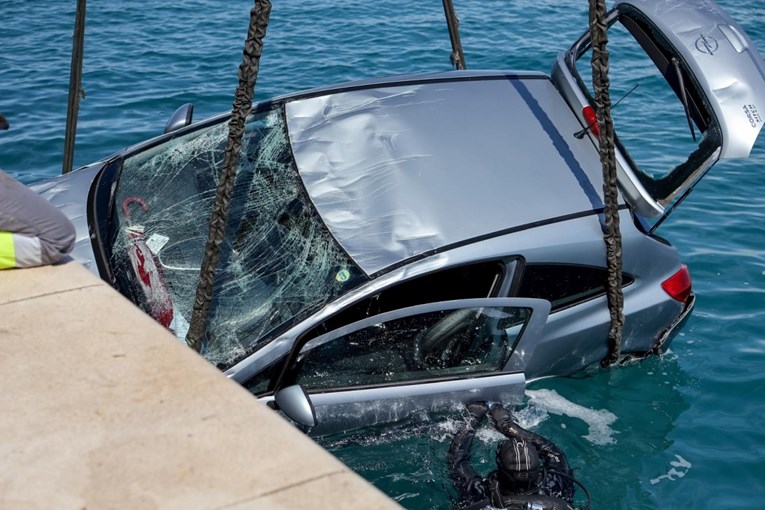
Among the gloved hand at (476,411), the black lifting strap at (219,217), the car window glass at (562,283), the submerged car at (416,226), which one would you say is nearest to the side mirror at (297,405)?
the submerged car at (416,226)

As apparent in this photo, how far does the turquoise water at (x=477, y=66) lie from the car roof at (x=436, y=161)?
1.07 metres

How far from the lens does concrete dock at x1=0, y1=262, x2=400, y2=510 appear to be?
285 cm

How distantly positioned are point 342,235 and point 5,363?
202 cm

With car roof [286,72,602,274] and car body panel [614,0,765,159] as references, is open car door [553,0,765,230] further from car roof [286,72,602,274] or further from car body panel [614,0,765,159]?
car roof [286,72,602,274]

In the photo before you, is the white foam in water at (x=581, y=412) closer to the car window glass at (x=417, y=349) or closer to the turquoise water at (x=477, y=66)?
the turquoise water at (x=477, y=66)

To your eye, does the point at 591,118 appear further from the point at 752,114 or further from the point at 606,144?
the point at 752,114

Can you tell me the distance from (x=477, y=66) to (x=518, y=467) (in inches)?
365

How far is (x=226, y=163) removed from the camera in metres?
4.76

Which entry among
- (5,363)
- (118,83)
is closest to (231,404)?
(5,363)

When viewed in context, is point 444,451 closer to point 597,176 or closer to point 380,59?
point 597,176

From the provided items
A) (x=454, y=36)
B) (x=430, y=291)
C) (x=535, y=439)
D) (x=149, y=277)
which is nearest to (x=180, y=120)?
(x=149, y=277)

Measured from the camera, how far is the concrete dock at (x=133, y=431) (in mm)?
2846

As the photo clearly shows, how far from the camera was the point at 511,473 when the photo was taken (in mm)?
4523

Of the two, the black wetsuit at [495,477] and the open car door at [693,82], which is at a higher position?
the open car door at [693,82]
